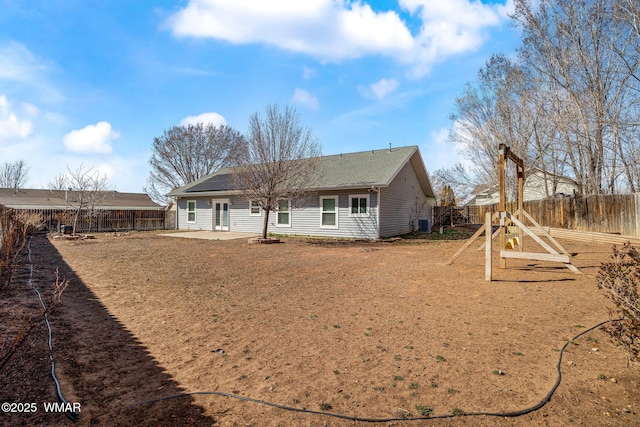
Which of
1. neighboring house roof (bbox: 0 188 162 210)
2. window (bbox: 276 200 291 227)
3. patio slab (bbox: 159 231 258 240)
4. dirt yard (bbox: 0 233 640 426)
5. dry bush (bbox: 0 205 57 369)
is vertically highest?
neighboring house roof (bbox: 0 188 162 210)

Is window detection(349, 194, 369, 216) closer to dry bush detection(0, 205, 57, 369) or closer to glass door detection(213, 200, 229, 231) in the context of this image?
glass door detection(213, 200, 229, 231)

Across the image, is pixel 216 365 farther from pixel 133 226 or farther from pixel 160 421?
pixel 133 226

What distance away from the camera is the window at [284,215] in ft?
60.0

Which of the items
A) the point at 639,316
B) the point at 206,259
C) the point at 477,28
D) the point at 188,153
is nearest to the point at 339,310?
the point at 639,316

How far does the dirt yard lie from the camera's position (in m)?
2.56

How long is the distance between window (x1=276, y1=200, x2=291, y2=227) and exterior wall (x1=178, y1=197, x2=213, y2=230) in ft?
18.0

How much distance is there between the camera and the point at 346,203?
54.0ft

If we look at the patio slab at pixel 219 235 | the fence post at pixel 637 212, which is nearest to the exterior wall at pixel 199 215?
the patio slab at pixel 219 235

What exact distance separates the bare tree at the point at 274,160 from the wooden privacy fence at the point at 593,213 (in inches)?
489

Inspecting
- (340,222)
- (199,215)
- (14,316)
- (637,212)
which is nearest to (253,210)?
(199,215)

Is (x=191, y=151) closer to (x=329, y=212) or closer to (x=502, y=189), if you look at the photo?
(x=329, y=212)

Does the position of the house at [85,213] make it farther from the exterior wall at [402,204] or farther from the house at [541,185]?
the house at [541,185]

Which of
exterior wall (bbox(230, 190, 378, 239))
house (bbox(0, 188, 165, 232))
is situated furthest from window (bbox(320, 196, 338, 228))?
house (bbox(0, 188, 165, 232))

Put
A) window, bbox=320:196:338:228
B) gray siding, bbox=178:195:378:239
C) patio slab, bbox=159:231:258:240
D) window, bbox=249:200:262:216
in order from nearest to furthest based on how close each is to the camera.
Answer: gray siding, bbox=178:195:378:239, window, bbox=320:196:338:228, patio slab, bbox=159:231:258:240, window, bbox=249:200:262:216
